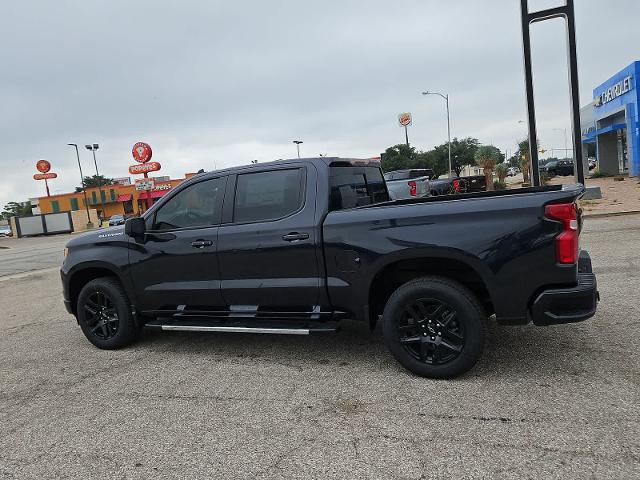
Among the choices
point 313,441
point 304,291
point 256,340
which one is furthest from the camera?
point 256,340

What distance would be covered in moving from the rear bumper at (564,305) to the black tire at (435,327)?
410 millimetres

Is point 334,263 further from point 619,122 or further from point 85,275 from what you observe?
point 619,122

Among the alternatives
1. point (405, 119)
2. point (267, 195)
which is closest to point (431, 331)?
point (267, 195)

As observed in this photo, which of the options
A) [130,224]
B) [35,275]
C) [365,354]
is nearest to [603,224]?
[365,354]

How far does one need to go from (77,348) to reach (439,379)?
408 centimetres

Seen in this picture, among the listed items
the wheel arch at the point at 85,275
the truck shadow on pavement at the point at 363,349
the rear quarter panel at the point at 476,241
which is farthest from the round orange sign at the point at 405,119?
the rear quarter panel at the point at 476,241

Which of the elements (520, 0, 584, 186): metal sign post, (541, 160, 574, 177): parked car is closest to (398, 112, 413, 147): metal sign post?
(541, 160, 574, 177): parked car

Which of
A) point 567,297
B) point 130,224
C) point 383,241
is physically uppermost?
point 130,224

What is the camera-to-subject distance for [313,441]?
3219 millimetres

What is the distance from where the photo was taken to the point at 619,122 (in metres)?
35.1

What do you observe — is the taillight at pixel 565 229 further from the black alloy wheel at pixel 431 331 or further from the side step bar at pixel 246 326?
the side step bar at pixel 246 326

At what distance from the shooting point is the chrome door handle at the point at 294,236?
4332 millimetres

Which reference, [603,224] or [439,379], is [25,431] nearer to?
[439,379]

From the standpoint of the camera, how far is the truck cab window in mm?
4926
